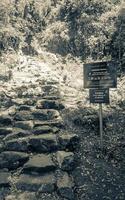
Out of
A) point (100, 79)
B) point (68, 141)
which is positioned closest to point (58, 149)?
point (68, 141)

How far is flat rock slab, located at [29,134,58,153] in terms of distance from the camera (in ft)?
33.3

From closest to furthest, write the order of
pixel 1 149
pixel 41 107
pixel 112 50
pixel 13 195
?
pixel 13 195
pixel 1 149
pixel 41 107
pixel 112 50

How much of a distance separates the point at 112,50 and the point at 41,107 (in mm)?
8099

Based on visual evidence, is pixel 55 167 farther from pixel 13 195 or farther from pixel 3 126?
pixel 3 126

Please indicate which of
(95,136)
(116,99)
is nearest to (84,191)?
(95,136)

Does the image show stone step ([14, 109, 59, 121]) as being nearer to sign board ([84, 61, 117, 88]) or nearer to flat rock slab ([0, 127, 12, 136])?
flat rock slab ([0, 127, 12, 136])

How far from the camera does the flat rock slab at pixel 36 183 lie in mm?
8398

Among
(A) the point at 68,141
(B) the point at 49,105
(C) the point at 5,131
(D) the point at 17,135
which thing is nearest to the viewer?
(A) the point at 68,141

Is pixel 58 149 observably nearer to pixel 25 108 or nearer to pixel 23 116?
pixel 23 116

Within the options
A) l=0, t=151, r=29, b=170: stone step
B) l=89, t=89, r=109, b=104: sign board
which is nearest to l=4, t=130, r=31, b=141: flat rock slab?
l=0, t=151, r=29, b=170: stone step

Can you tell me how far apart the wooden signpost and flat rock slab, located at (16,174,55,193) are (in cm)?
218

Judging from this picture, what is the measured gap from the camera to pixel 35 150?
10.2 meters

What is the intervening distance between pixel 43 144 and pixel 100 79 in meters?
2.52

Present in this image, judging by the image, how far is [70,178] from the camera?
8.96 meters
